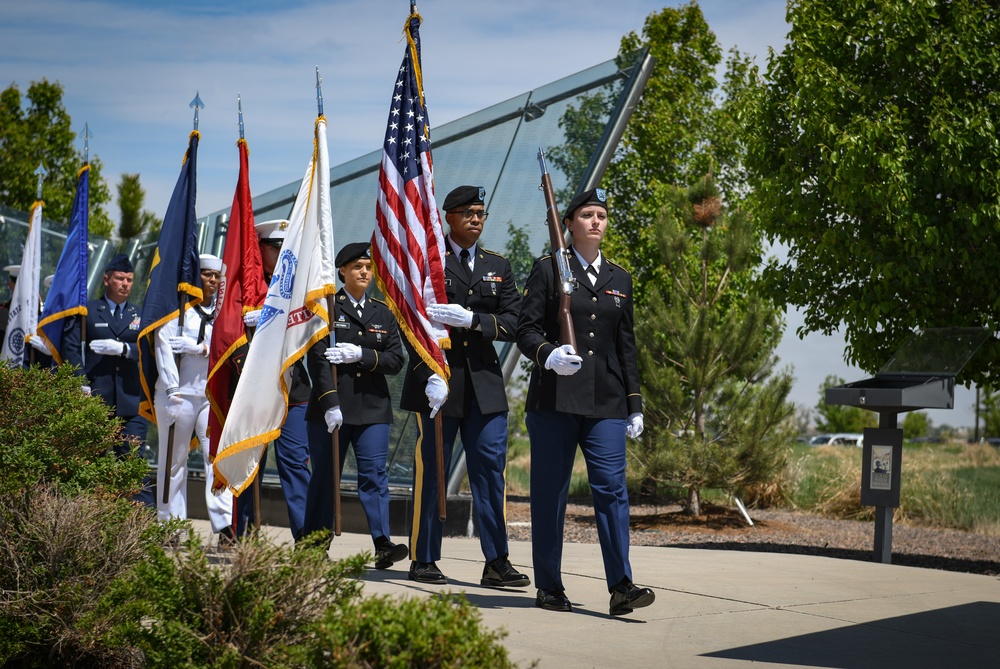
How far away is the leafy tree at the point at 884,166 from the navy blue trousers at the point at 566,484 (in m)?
4.52

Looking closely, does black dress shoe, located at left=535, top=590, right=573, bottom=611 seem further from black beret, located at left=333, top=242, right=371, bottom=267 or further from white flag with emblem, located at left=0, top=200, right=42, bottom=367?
white flag with emblem, located at left=0, top=200, right=42, bottom=367

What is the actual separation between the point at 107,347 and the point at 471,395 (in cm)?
417

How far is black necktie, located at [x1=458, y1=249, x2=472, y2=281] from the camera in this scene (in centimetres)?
636

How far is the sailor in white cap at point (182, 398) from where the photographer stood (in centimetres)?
794

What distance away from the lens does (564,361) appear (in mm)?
5281

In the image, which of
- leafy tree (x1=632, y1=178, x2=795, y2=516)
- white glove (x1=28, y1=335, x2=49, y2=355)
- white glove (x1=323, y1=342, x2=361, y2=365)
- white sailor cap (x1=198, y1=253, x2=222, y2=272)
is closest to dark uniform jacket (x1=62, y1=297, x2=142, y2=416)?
white glove (x1=28, y1=335, x2=49, y2=355)

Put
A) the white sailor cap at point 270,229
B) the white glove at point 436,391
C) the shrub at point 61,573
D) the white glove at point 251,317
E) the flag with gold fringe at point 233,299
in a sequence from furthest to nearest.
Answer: the white sailor cap at point 270,229
the white glove at point 251,317
the flag with gold fringe at point 233,299
the white glove at point 436,391
the shrub at point 61,573

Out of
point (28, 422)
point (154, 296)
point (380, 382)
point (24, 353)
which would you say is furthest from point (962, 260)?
point (24, 353)

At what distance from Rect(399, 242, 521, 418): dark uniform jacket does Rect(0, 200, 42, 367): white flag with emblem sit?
4.97m

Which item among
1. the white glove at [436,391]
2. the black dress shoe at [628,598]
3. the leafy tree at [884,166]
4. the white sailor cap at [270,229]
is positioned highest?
the leafy tree at [884,166]

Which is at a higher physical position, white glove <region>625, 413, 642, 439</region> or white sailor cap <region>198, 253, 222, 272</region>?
white sailor cap <region>198, 253, 222, 272</region>

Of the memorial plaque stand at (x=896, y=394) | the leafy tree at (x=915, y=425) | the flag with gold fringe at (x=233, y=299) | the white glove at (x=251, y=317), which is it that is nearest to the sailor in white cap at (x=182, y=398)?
the flag with gold fringe at (x=233, y=299)

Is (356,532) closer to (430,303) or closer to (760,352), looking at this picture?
(430,303)

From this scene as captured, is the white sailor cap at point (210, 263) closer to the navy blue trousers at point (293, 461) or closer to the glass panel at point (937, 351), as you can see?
the navy blue trousers at point (293, 461)
